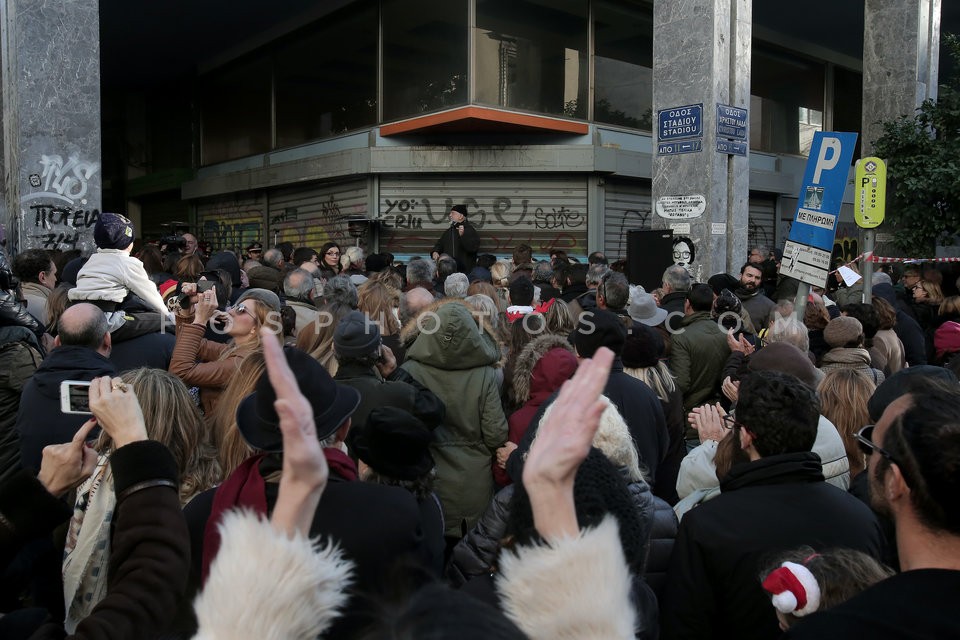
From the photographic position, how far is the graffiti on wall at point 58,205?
8930 millimetres

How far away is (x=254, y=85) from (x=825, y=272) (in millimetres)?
17393

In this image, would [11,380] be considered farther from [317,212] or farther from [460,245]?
[317,212]

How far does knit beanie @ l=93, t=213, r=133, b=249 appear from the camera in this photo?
5469 millimetres

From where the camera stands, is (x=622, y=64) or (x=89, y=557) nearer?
(x=89, y=557)

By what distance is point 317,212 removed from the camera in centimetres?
1781

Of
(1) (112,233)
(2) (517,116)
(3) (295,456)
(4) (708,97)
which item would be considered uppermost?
(2) (517,116)

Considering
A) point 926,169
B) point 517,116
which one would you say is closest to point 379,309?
point 517,116

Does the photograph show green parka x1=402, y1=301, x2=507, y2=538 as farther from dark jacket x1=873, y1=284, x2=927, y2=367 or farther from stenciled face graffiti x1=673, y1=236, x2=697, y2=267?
stenciled face graffiti x1=673, y1=236, x2=697, y2=267

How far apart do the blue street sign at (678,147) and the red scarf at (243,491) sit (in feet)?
29.2

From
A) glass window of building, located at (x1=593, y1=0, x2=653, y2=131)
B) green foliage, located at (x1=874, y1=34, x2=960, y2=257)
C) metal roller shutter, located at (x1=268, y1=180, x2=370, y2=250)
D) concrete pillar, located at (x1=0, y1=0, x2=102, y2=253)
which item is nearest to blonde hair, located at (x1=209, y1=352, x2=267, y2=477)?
concrete pillar, located at (x1=0, y1=0, x2=102, y2=253)

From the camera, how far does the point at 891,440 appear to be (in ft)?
5.46

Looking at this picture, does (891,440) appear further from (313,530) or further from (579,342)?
(579,342)

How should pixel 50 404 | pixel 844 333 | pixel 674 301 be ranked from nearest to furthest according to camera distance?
pixel 50 404
pixel 844 333
pixel 674 301

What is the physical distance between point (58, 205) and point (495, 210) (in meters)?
8.83
